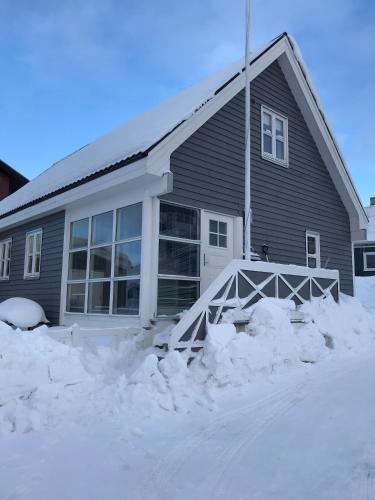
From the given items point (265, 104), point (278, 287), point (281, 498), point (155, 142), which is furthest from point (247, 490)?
point (265, 104)

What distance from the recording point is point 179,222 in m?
8.56

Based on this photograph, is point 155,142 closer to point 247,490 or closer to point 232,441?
point 232,441

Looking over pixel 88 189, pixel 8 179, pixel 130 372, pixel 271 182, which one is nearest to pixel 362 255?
pixel 271 182

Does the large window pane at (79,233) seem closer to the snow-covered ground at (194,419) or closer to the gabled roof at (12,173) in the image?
the snow-covered ground at (194,419)

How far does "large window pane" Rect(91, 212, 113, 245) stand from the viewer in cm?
905

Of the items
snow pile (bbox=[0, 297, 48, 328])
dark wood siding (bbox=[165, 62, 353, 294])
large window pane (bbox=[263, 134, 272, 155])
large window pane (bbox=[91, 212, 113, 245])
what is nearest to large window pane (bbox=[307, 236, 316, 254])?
dark wood siding (bbox=[165, 62, 353, 294])

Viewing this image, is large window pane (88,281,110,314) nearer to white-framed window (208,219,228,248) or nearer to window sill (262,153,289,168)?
white-framed window (208,219,228,248)

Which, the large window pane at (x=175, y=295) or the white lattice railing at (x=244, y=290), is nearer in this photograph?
the white lattice railing at (x=244, y=290)

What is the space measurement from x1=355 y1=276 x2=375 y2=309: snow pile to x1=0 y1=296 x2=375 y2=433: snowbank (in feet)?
45.2

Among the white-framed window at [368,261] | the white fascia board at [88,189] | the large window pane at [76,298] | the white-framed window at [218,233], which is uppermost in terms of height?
the white-framed window at [368,261]

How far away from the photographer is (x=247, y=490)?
3256 mm

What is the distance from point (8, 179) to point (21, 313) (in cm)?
1394

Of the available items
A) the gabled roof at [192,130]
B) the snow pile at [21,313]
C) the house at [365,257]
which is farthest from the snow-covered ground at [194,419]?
the house at [365,257]

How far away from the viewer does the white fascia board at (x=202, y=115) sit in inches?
295
